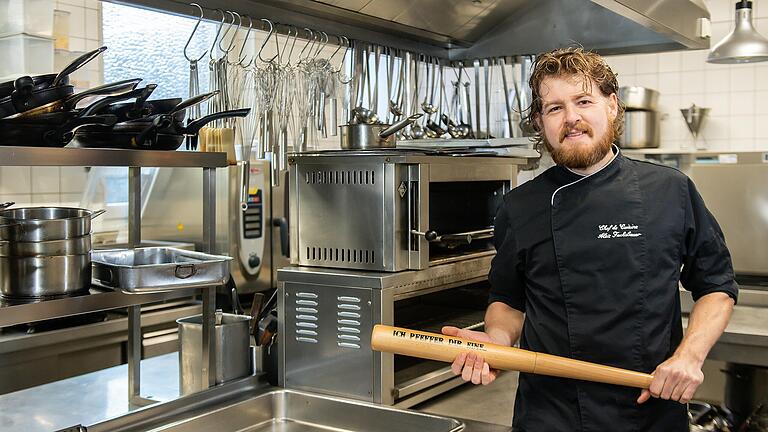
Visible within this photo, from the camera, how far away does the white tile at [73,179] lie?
4.02 meters

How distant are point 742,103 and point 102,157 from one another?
16.8ft

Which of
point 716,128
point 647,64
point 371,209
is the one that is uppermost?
point 647,64

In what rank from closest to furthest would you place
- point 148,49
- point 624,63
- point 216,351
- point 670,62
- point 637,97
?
1. point 216,351
2. point 148,49
3. point 637,97
4. point 670,62
5. point 624,63

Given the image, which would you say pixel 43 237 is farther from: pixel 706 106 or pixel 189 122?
pixel 706 106

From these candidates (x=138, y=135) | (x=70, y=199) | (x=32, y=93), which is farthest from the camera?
(x=70, y=199)

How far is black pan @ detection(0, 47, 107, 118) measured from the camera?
1415 millimetres

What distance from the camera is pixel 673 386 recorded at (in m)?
1.45

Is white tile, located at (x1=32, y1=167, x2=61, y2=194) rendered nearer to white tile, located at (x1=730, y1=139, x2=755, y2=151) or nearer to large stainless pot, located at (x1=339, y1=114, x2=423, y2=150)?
large stainless pot, located at (x1=339, y1=114, x2=423, y2=150)

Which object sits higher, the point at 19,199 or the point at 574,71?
the point at 574,71

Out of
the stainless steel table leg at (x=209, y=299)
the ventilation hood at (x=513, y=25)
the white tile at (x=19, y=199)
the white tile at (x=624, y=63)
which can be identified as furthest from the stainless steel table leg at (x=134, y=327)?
the white tile at (x=624, y=63)

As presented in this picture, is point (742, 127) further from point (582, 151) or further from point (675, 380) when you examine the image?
point (675, 380)

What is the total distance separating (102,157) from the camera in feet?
5.21

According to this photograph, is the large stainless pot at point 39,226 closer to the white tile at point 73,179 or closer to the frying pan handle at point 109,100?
the frying pan handle at point 109,100

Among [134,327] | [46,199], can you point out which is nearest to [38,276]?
[134,327]
